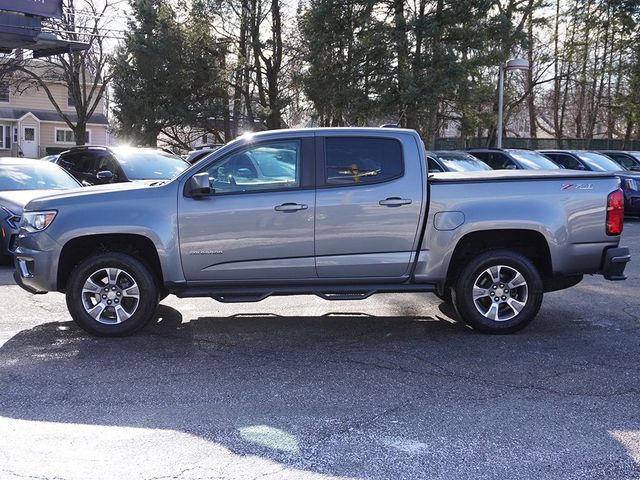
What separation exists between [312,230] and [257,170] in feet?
2.54

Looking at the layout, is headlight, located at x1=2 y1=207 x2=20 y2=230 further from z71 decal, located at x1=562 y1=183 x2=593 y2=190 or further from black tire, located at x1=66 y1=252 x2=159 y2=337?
z71 decal, located at x1=562 y1=183 x2=593 y2=190

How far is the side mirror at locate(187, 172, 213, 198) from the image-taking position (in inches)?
231

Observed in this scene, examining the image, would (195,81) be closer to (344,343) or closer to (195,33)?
(195,33)

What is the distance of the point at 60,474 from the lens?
3574mm

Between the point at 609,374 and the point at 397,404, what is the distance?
1.87 meters

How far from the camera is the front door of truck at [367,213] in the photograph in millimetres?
6062

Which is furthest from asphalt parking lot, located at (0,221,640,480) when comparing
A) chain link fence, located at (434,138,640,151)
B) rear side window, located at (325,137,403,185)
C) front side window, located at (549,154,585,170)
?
chain link fence, located at (434,138,640,151)

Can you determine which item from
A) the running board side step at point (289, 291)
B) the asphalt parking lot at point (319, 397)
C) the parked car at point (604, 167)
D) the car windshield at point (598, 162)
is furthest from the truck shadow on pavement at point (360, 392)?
the car windshield at point (598, 162)

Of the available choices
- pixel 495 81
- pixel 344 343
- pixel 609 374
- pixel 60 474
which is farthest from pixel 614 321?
pixel 495 81

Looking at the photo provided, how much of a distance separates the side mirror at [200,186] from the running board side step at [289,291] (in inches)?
34.8

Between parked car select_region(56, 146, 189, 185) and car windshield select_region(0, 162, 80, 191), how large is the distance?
0.65 m

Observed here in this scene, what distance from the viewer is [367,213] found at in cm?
607

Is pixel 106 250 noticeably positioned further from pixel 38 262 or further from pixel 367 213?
pixel 367 213

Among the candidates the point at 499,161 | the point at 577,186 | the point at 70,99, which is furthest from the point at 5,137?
the point at 577,186
